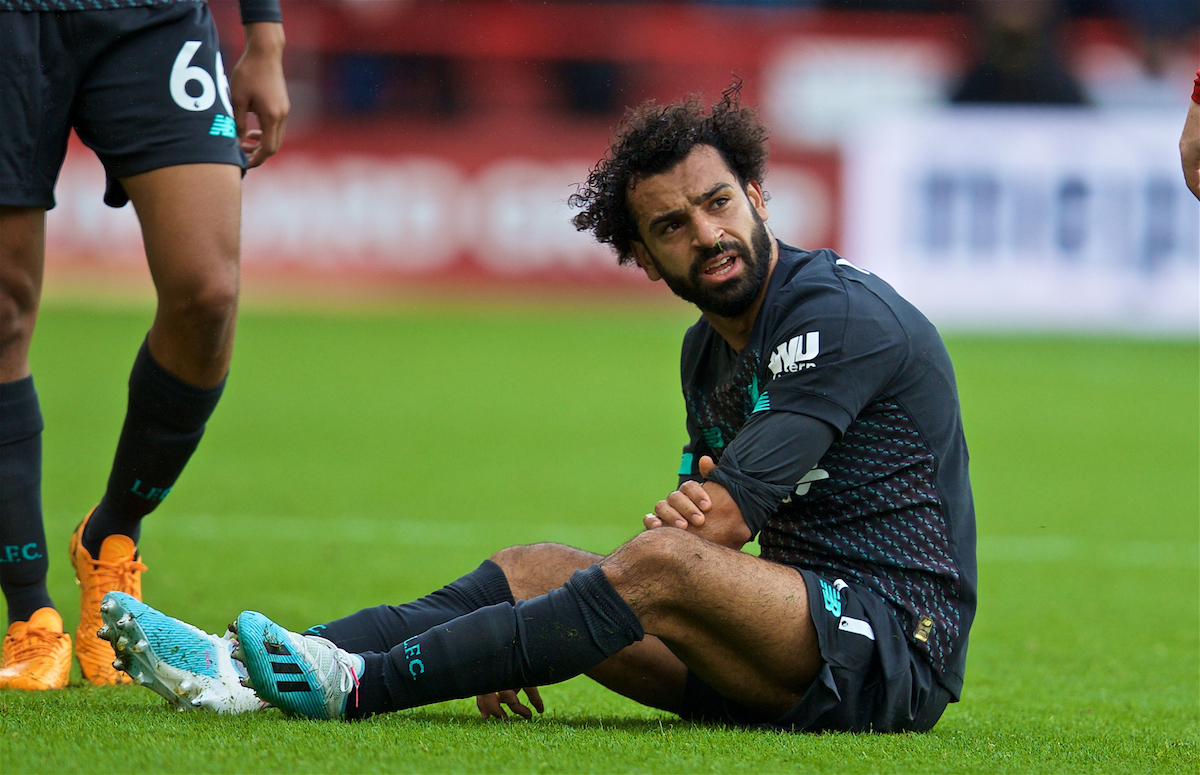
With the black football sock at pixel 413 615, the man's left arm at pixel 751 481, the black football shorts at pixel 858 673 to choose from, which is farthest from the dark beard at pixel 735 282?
the black football sock at pixel 413 615

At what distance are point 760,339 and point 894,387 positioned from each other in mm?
283

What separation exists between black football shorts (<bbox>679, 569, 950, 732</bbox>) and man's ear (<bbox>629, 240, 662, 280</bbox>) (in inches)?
29.7

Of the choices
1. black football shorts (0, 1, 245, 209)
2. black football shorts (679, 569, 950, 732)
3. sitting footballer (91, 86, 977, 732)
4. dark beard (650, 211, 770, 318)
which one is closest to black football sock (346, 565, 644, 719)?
sitting footballer (91, 86, 977, 732)

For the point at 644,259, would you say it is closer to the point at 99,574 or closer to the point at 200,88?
the point at 200,88

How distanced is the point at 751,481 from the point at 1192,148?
111cm

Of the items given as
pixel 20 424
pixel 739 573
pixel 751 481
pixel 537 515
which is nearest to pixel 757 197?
pixel 751 481

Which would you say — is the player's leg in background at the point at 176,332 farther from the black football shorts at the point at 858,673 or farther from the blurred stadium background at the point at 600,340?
the black football shorts at the point at 858,673

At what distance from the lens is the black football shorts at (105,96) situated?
3.24 m

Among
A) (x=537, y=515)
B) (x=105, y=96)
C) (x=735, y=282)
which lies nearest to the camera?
(x=735, y=282)

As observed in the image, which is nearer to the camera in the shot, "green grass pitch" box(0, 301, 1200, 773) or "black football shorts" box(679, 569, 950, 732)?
"green grass pitch" box(0, 301, 1200, 773)

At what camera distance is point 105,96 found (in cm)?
331

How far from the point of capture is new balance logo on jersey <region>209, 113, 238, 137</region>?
11.1 ft

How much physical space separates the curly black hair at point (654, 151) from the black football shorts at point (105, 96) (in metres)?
0.85

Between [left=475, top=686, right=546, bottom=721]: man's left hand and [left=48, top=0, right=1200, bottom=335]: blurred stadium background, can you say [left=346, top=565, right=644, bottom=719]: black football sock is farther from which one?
[left=48, top=0, right=1200, bottom=335]: blurred stadium background
